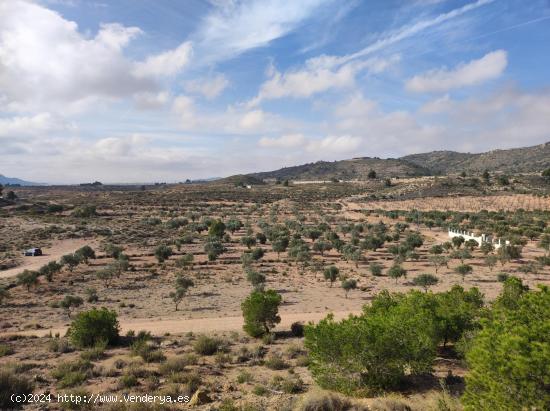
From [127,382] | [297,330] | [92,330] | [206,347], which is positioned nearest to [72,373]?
[127,382]

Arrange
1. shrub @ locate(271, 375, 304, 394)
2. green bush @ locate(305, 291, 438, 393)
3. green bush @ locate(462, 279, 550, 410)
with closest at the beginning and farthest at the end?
green bush @ locate(462, 279, 550, 410), green bush @ locate(305, 291, 438, 393), shrub @ locate(271, 375, 304, 394)

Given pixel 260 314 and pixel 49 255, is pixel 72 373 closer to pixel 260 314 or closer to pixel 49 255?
pixel 260 314

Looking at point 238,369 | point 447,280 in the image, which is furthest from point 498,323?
point 447,280

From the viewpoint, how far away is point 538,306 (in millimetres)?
8078

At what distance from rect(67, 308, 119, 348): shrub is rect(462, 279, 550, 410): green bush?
47.8 feet

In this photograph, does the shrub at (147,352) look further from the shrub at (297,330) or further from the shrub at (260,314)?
the shrub at (297,330)

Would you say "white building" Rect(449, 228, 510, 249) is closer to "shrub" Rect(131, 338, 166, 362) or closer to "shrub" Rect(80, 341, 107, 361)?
"shrub" Rect(131, 338, 166, 362)

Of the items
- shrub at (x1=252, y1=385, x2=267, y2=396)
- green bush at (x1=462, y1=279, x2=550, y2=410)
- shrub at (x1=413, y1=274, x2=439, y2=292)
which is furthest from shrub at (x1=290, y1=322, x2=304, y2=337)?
shrub at (x1=413, y1=274, x2=439, y2=292)

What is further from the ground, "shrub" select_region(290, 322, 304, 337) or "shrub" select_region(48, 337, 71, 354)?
"shrub" select_region(48, 337, 71, 354)

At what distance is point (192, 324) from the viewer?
70.6 feet

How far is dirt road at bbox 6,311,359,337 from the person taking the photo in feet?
66.6

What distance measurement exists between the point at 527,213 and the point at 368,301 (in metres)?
59.6

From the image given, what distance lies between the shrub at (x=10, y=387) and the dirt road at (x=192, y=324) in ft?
26.1

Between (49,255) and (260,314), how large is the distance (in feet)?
121
